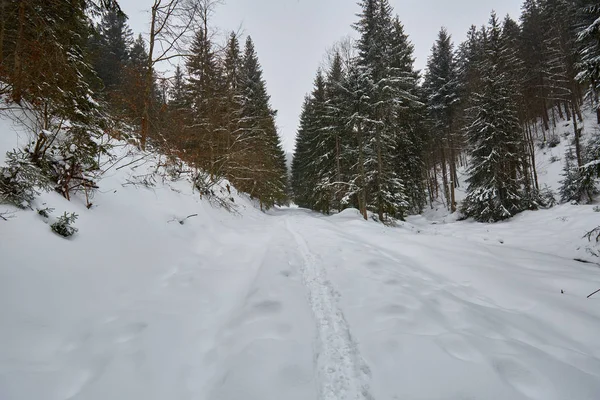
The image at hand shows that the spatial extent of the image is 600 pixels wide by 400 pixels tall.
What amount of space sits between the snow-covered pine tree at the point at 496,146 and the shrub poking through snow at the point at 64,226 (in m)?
17.6

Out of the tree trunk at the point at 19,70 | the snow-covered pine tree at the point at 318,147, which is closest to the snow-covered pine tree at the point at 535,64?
the snow-covered pine tree at the point at 318,147

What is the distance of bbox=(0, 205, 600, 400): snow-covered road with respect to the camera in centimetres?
182

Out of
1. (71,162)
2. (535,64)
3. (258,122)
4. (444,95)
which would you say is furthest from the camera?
(535,64)

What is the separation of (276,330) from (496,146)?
16.6 metres

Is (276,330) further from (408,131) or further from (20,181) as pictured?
(408,131)

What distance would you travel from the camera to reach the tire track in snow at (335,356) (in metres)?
1.87

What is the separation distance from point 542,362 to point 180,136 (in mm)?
10843

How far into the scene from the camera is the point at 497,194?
13641mm

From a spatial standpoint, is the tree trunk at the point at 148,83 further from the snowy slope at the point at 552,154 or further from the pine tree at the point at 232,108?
the snowy slope at the point at 552,154

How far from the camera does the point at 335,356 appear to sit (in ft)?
7.40

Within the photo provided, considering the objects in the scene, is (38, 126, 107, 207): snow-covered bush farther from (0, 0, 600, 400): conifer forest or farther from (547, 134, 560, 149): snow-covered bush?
(547, 134, 560, 149): snow-covered bush

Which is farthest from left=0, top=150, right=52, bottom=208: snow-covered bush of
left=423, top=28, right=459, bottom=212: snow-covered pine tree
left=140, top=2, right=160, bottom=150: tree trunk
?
left=423, top=28, right=459, bottom=212: snow-covered pine tree

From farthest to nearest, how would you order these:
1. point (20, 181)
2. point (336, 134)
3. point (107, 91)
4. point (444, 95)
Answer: point (444, 95), point (336, 134), point (107, 91), point (20, 181)

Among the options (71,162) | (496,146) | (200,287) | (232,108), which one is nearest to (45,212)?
(71,162)
